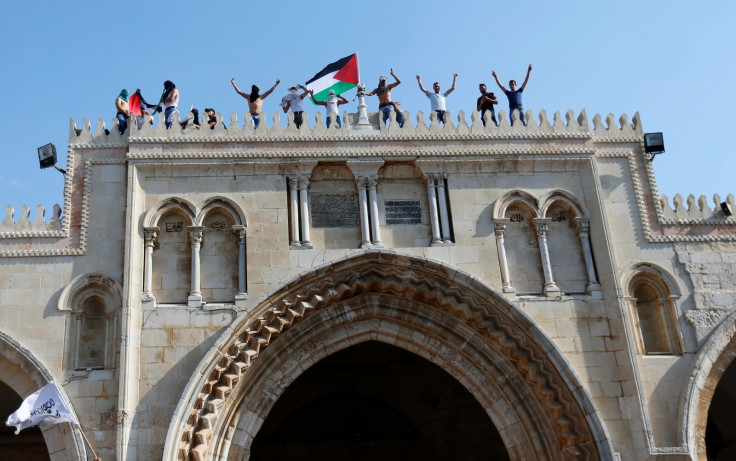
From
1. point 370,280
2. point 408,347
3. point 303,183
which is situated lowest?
point 408,347

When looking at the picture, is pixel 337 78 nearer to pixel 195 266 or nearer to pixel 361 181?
pixel 361 181

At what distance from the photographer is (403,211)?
49.6ft

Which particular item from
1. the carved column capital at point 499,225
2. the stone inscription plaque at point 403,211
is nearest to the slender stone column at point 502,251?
the carved column capital at point 499,225

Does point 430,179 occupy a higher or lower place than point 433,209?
higher

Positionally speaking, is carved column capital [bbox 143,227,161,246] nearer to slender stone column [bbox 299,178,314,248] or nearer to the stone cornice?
the stone cornice

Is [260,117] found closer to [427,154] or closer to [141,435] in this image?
[427,154]

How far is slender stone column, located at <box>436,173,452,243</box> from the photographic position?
14.9m

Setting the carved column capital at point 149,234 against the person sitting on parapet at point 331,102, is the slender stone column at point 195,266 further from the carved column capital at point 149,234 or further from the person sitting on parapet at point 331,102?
the person sitting on parapet at point 331,102

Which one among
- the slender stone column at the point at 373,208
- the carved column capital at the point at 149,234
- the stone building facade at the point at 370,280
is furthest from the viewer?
the slender stone column at the point at 373,208

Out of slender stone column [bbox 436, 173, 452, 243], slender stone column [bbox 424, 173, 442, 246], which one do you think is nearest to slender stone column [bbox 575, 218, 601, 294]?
slender stone column [bbox 436, 173, 452, 243]

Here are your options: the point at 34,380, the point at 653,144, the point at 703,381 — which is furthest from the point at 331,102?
the point at 703,381

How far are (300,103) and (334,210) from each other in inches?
98.4

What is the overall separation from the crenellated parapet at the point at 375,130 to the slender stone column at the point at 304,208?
818 mm

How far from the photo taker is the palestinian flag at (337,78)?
55.6 ft
